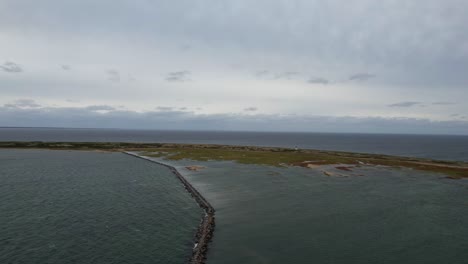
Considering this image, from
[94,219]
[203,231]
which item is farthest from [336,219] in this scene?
[94,219]

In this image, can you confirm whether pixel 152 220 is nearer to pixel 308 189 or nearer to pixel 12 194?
pixel 12 194

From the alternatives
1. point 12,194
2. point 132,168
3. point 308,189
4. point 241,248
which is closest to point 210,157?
point 132,168

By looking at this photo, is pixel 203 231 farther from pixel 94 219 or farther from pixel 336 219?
pixel 336 219

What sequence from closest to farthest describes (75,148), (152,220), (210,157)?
(152,220)
(210,157)
(75,148)

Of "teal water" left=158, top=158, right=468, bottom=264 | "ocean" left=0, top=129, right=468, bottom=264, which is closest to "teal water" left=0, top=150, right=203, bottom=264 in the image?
"ocean" left=0, top=129, right=468, bottom=264

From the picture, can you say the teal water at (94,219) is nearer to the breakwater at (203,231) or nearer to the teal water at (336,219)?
the breakwater at (203,231)

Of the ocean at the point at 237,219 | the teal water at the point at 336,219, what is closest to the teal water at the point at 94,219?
the ocean at the point at 237,219
